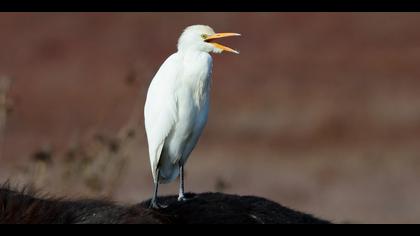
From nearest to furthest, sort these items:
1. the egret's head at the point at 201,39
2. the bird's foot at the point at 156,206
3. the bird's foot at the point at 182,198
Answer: the bird's foot at the point at 156,206
the bird's foot at the point at 182,198
the egret's head at the point at 201,39

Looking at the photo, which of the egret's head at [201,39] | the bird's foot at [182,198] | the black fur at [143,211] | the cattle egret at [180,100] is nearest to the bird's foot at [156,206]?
the black fur at [143,211]

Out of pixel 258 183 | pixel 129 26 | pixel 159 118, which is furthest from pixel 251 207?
pixel 129 26

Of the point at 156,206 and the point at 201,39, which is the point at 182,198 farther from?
the point at 201,39

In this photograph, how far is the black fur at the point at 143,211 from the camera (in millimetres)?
7758

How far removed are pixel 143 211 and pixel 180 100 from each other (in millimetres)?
1453

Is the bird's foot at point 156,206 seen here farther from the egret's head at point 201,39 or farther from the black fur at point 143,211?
the egret's head at point 201,39

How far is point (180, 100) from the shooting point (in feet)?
30.6

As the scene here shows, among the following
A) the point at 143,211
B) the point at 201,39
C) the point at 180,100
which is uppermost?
the point at 201,39

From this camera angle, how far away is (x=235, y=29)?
2730cm

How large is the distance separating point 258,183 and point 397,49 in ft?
19.8

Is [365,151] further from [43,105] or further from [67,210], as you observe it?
[67,210]

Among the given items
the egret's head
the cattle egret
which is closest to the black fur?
the cattle egret

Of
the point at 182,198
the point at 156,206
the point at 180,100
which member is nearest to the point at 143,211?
the point at 156,206

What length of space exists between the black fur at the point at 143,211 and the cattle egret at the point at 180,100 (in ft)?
2.02
